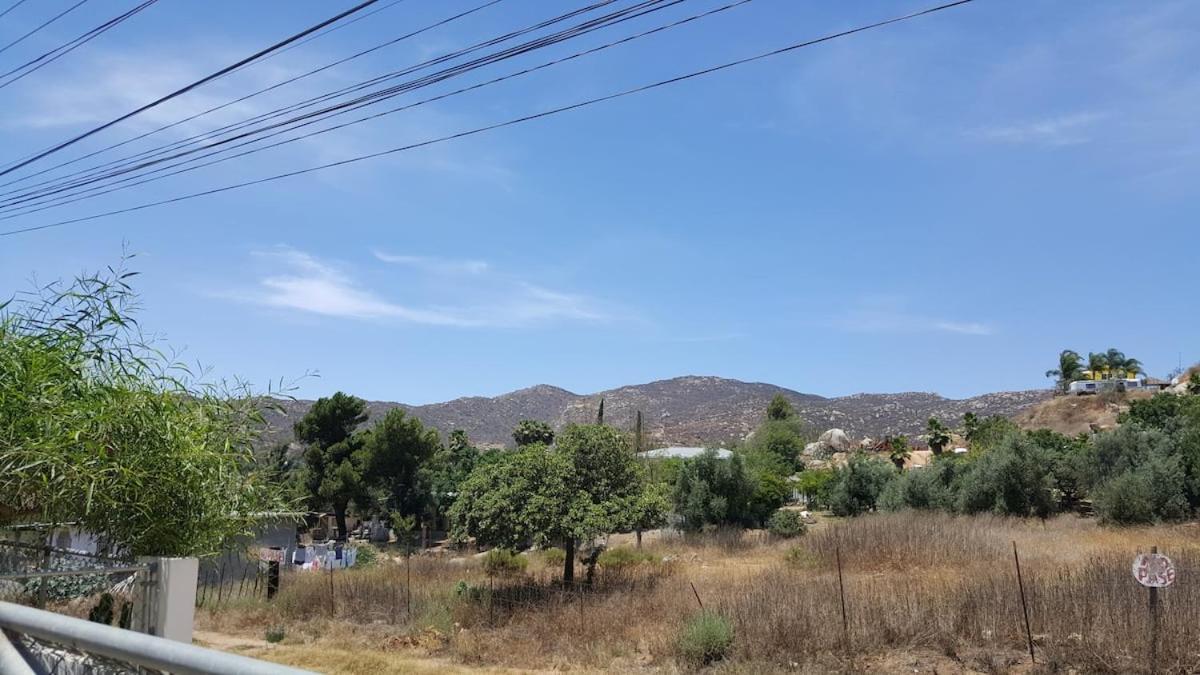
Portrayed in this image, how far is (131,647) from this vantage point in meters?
2.88

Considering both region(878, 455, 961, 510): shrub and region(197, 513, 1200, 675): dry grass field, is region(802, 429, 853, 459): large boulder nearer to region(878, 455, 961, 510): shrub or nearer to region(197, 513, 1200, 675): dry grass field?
region(878, 455, 961, 510): shrub

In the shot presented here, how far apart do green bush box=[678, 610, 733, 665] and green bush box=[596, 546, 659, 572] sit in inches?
358

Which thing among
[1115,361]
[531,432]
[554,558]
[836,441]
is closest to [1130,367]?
[1115,361]

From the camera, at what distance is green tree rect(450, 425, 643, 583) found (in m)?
20.1

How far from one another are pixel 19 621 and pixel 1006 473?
32.5 m

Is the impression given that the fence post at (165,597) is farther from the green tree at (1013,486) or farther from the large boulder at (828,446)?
the large boulder at (828,446)

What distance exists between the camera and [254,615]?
20.0 m

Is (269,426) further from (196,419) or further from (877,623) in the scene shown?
(877,623)

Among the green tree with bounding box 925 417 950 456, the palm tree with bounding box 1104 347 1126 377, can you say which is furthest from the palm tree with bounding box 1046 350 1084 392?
the green tree with bounding box 925 417 950 456

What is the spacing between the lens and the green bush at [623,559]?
23516mm

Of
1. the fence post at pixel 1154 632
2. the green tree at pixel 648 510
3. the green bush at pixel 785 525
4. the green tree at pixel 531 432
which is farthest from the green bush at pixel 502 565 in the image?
the green tree at pixel 531 432

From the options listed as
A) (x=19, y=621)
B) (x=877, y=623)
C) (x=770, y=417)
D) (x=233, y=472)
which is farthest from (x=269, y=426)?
(x=770, y=417)

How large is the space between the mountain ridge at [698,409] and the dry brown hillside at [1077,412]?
23119mm

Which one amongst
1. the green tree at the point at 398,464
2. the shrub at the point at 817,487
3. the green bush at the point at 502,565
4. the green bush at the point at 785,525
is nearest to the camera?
the green bush at the point at 502,565
